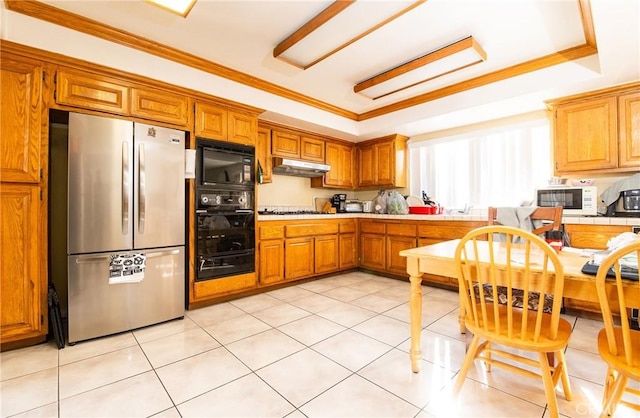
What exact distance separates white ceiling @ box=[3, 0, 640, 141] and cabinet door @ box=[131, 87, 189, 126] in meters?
0.46

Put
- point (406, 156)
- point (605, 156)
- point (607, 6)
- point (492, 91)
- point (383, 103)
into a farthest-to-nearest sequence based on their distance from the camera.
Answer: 1. point (406, 156)
2. point (383, 103)
3. point (492, 91)
4. point (605, 156)
5. point (607, 6)

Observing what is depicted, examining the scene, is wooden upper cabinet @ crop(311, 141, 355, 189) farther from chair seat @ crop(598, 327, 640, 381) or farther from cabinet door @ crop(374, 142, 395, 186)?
chair seat @ crop(598, 327, 640, 381)

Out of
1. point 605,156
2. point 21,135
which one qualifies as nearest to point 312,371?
point 21,135

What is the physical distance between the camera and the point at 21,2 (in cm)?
207

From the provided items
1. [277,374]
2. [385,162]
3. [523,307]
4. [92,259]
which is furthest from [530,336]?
[385,162]

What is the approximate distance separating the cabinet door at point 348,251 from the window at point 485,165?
130 centimetres

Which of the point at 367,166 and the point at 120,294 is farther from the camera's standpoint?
the point at 367,166

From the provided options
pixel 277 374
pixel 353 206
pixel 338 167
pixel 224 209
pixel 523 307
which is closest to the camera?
pixel 523 307

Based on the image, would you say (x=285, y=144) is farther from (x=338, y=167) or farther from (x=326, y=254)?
(x=326, y=254)

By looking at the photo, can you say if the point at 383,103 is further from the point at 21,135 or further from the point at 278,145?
the point at 21,135

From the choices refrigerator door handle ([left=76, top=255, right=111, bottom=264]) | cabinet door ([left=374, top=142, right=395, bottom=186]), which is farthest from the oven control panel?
cabinet door ([left=374, top=142, right=395, bottom=186])

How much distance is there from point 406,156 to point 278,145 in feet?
7.10

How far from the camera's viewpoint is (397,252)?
4191 millimetres

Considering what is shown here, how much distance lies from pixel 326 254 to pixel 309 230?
0.50m
